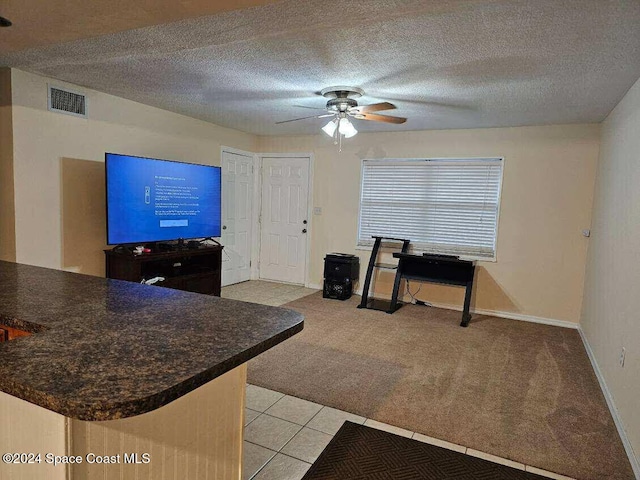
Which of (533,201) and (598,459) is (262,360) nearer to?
(598,459)

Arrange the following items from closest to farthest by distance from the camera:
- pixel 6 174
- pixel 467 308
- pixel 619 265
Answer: pixel 619 265 < pixel 6 174 < pixel 467 308

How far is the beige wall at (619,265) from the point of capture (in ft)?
7.82

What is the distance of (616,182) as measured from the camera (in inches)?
129

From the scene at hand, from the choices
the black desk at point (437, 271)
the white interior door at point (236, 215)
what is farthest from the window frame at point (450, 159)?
the white interior door at point (236, 215)

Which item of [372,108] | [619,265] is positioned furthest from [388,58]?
[619,265]

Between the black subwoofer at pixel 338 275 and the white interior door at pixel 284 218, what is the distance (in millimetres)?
684

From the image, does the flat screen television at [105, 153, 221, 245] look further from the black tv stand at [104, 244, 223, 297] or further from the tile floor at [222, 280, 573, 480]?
the tile floor at [222, 280, 573, 480]

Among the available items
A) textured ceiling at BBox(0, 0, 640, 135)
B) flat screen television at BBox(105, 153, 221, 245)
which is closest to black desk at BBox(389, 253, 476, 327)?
textured ceiling at BBox(0, 0, 640, 135)

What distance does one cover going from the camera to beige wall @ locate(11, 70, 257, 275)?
128 inches

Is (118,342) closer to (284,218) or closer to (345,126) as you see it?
(345,126)

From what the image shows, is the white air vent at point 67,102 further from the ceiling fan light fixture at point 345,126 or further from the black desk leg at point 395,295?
the black desk leg at point 395,295

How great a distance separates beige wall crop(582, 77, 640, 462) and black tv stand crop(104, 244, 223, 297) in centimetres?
→ 366

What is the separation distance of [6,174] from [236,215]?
286 cm

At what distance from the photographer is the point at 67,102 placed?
11.5 feet
